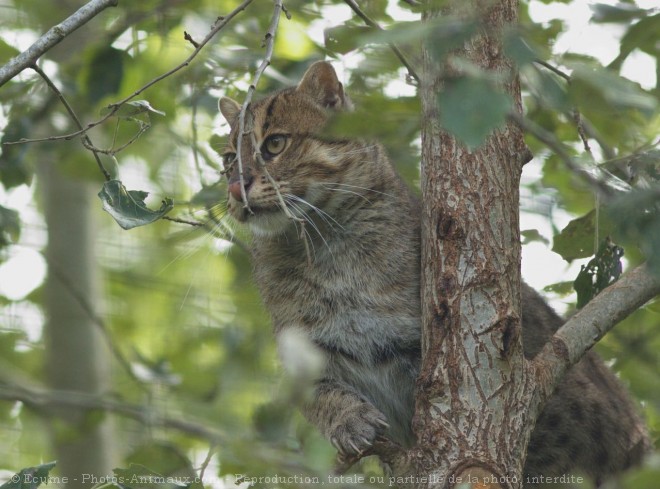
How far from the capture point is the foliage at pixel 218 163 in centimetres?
247

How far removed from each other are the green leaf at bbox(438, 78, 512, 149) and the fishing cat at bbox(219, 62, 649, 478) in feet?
7.54

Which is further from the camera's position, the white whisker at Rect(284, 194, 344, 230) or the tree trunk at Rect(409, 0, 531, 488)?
the white whisker at Rect(284, 194, 344, 230)

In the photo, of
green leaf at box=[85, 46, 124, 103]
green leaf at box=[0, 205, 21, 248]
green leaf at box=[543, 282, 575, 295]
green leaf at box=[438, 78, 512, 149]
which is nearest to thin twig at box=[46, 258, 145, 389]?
green leaf at box=[0, 205, 21, 248]

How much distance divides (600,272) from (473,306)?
0.87m

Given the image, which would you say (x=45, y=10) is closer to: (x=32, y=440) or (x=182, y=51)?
(x=182, y=51)

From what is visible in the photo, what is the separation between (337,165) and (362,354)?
1012 millimetres

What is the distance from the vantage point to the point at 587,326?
12.3 ft

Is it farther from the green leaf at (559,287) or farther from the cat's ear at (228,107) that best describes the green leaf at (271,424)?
the cat's ear at (228,107)

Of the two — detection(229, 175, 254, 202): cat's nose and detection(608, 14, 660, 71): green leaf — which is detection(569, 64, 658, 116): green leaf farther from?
detection(229, 175, 254, 202): cat's nose

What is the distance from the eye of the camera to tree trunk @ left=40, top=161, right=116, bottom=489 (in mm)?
7152

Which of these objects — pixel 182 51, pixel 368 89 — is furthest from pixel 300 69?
pixel 182 51

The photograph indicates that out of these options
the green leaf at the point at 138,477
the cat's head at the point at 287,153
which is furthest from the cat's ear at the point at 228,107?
the green leaf at the point at 138,477

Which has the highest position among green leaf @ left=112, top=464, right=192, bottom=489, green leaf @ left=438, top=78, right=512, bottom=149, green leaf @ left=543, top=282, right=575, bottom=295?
green leaf @ left=543, top=282, right=575, bottom=295

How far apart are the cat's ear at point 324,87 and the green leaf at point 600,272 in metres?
1.71
